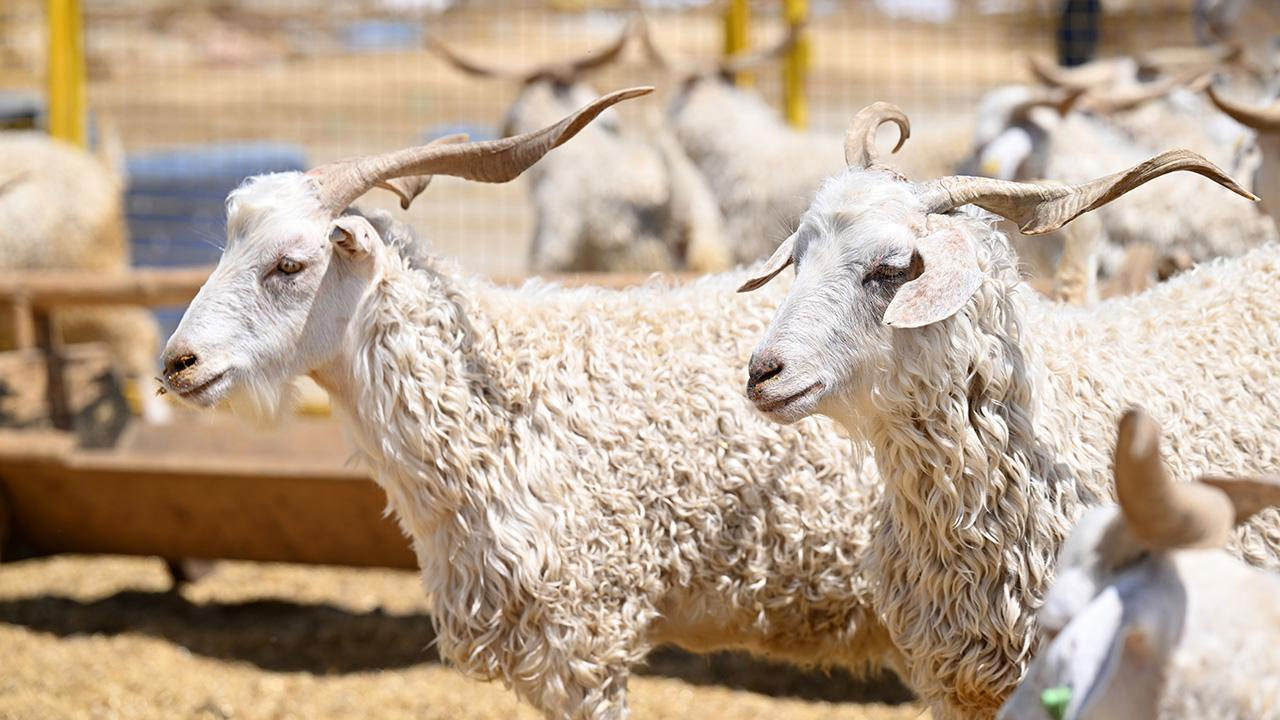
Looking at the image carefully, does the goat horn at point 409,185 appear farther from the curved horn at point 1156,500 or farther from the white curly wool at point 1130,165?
the white curly wool at point 1130,165

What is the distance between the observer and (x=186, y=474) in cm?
507

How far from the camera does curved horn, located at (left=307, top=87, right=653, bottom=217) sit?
3.04m

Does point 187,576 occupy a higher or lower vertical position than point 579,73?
lower

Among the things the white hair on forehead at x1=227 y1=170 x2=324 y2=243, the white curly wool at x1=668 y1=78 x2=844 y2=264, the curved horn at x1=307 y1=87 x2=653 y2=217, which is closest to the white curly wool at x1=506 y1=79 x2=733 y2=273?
the white curly wool at x1=668 y1=78 x2=844 y2=264

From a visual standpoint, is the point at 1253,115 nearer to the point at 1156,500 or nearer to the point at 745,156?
the point at 1156,500

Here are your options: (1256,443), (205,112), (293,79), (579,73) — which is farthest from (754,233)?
(293,79)

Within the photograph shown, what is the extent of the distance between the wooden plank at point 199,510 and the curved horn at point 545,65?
2963 millimetres

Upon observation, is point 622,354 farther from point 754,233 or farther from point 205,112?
point 205,112

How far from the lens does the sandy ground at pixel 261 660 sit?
4391 millimetres

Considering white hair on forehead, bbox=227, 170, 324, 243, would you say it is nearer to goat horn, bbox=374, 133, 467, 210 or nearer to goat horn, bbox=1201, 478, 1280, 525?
goat horn, bbox=374, 133, 467, 210

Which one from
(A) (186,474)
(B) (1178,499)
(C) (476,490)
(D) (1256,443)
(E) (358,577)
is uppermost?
(B) (1178,499)

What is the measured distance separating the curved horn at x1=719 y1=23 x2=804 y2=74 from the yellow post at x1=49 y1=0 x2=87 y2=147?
414 cm

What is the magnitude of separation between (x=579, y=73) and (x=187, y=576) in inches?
151

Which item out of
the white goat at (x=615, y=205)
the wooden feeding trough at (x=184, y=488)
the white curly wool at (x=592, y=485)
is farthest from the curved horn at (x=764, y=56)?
the white curly wool at (x=592, y=485)
